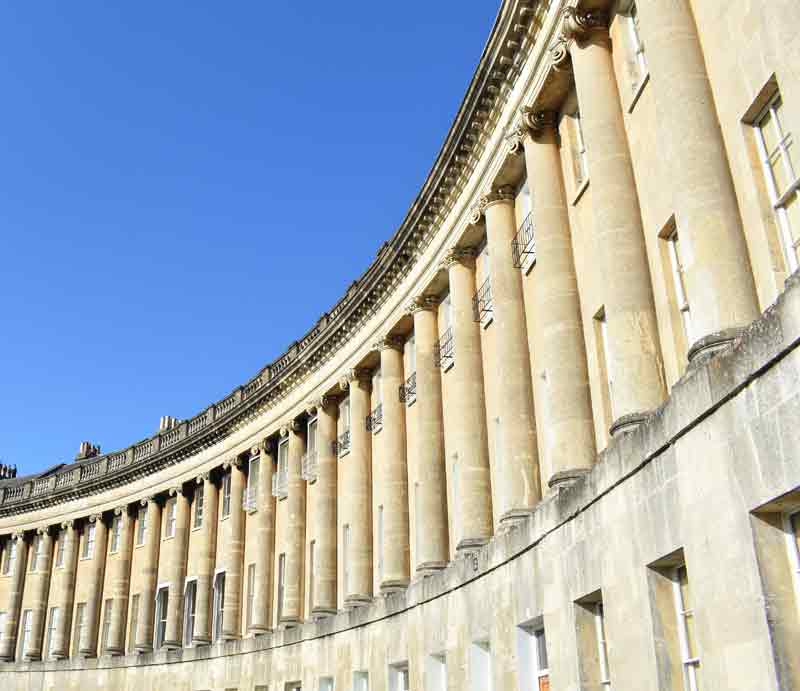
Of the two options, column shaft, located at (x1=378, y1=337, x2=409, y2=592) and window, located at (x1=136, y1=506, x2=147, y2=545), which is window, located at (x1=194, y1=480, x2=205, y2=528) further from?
column shaft, located at (x1=378, y1=337, x2=409, y2=592)

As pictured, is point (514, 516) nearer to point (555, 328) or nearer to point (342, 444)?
point (555, 328)

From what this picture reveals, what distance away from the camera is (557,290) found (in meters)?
18.5

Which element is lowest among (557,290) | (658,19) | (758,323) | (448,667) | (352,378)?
(448,667)

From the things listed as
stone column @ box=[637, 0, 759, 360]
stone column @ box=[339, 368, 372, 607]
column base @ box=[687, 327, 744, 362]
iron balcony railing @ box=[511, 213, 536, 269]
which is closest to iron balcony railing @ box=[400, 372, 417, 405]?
stone column @ box=[339, 368, 372, 607]

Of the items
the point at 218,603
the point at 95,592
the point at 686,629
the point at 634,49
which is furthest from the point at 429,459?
the point at 95,592

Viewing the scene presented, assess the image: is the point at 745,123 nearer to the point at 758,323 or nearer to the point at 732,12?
the point at 732,12

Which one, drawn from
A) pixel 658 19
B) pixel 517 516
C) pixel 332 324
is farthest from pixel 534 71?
pixel 332 324

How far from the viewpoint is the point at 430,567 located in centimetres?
2428

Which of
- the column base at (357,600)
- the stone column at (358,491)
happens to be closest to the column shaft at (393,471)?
Answer: the stone column at (358,491)

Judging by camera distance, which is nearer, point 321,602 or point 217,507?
point 321,602

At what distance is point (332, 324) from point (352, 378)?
250cm

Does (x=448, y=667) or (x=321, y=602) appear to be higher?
(x=321, y=602)

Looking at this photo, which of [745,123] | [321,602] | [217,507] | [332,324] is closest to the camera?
[745,123]

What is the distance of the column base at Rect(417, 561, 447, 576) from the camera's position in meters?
24.2
